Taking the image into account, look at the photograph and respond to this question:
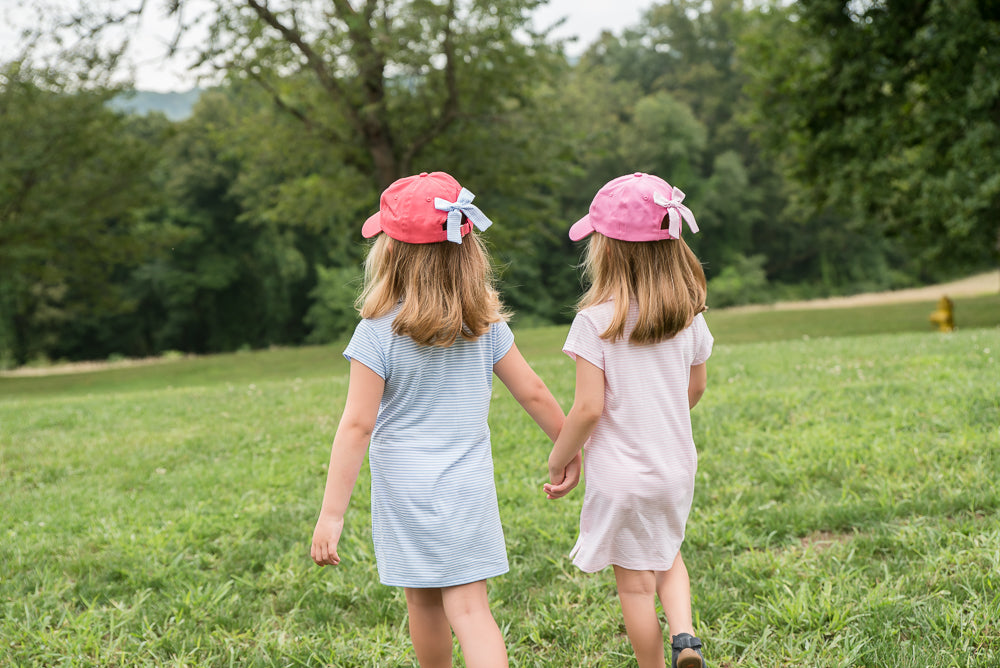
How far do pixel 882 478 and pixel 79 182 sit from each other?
2143 centimetres

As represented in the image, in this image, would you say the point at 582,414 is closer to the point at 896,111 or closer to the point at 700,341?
the point at 700,341

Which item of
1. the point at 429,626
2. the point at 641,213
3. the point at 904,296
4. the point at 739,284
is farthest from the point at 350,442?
the point at 739,284

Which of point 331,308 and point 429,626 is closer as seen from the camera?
point 429,626

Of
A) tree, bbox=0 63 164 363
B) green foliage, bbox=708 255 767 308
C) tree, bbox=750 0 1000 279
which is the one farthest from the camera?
green foliage, bbox=708 255 767 308

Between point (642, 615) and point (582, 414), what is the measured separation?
0.66 m

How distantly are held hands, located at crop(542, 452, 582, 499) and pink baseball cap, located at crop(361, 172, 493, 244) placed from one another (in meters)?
Result: 0.79

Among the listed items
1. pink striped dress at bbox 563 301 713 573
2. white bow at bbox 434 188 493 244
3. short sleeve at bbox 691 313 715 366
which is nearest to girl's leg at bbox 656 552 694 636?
pink striped dress at bbox 563 301 713 573

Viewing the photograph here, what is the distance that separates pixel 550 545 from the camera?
3877mm

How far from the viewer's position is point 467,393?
2.36 meters

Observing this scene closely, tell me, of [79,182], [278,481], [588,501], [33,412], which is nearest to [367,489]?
[278,481]

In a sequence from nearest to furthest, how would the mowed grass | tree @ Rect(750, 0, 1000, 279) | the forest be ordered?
1. the mowed grass
2. tree @ Rect(750, 0, 1000, 279)
3. the forest

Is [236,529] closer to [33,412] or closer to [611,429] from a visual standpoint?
[611,429]

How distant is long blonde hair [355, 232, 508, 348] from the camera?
2.27 meters

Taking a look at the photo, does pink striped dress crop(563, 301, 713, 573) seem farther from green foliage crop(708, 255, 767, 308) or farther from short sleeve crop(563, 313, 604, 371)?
green foliage crop(708, 255, 767, 308)
